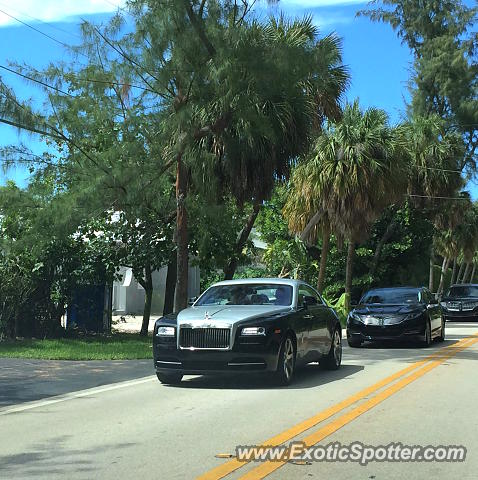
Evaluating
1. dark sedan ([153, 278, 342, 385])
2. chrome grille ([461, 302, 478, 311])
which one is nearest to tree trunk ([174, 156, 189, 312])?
dark sedan ([153, 278, 342, 385])

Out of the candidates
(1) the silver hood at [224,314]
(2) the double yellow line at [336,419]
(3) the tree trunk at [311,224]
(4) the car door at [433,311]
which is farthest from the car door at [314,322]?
(3) the tree trunk at [311,224]

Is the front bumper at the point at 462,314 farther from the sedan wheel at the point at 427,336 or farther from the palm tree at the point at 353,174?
the sedan wheel at the point at 427,336

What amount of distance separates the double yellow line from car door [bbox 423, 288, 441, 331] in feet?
9.07

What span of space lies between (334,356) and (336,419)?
4.41 m

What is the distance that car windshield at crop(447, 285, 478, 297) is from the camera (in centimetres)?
3088

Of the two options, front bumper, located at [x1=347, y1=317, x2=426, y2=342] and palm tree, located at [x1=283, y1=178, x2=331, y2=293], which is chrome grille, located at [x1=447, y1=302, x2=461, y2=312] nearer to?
palm tree, located at [x1=283, y1=178, x2=331, y2=293]

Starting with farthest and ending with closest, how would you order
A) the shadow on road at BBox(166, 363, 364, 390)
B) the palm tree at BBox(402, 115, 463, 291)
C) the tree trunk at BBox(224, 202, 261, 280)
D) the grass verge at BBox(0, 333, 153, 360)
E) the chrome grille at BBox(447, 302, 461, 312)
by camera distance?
the chrome grille at BBox(447, 302, 461, 312) < the palm tree at BBox(402, 115, 463, 291) < the tree trunk at BBox(224, 202, 261, 280) < the grass verge at BBox(0, 333, 153, 360) < the shadow on road at BBox(166, 363, 364, 390)

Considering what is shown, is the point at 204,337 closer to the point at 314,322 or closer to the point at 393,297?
the point at 314,322

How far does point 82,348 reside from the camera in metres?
15.1

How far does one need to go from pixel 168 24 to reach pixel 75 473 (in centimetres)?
1059

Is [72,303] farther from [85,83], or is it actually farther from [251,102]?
[251,102]

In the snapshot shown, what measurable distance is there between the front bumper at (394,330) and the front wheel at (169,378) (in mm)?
6532

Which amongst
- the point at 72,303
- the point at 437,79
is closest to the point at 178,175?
the point at 72,303

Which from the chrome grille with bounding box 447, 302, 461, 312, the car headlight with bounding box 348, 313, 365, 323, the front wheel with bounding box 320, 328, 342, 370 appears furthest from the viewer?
the chrome grille with bounding box 447, 302, 461, 312
